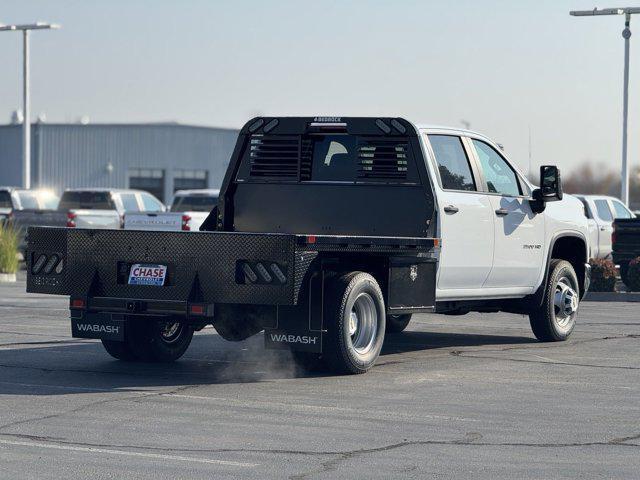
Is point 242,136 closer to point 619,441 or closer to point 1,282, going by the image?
point 619,441

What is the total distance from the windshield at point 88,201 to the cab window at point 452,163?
2421 centimetres

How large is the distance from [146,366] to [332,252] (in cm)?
223

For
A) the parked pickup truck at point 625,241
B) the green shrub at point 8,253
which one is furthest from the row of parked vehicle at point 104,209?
the parked pickup truck at point 625,241

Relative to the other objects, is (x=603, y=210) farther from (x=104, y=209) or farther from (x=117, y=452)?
(x=117, y=452)

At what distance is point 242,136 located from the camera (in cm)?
1311

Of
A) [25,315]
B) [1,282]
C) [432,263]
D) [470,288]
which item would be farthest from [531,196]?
[1,282]

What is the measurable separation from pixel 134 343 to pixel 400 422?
12.9 feet

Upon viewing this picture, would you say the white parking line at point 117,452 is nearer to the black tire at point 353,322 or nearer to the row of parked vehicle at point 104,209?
the black tire at point 353,322

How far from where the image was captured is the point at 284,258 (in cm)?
1057

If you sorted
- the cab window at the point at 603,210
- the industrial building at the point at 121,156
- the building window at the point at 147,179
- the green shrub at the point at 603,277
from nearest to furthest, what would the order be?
the green shrub at the point at 603,277
the cab window at the point at 603,210
the industrial building at the point at 121,156
the building window at the point at 147,179

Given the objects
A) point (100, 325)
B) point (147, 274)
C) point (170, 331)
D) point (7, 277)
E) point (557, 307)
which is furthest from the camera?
point (7, 277)

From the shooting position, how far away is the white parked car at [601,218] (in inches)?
1143

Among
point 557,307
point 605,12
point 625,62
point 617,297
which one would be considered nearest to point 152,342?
point 557,307

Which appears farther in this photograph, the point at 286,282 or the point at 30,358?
the point at 30,358
